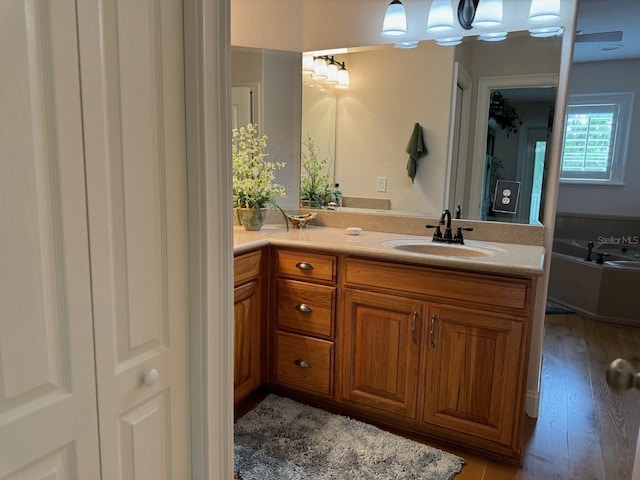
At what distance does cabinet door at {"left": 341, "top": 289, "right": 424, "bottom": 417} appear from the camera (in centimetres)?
204

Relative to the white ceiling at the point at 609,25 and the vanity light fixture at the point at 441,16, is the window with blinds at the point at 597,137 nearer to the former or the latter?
the white ceiling at the point at 609,25

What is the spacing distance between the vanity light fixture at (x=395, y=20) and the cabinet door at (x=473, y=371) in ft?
4.92

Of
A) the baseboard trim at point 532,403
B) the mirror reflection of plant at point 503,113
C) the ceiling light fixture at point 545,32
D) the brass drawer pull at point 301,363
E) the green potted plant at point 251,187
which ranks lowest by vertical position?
the baseboard trim at point 532,403

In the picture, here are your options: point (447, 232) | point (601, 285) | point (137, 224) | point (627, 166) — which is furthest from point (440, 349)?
point (627, 166)

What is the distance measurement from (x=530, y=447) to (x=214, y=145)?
A: 200 centimetres

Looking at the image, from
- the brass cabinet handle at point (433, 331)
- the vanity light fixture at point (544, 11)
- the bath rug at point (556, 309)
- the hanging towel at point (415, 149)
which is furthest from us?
the bath rug at point (556, 309)

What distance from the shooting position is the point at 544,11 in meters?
2.12

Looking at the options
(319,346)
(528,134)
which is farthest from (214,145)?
(528,134)

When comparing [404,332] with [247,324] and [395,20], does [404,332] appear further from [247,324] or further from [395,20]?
[395,20]

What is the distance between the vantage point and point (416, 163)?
8.50 feet

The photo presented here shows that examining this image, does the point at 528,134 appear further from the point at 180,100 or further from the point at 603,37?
the point at 603,37

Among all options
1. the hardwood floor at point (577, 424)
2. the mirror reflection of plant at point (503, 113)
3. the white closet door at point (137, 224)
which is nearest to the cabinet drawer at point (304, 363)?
the hardwood floor at point (577, 424)

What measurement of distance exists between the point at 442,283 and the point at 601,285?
2.64 m

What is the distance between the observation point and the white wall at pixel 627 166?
4582 millimetres
